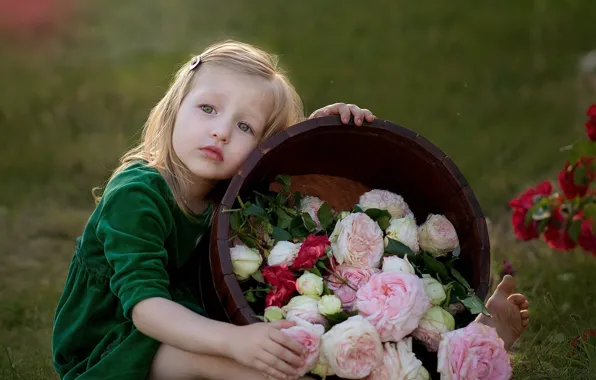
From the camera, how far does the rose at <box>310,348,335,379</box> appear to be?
1917 mm

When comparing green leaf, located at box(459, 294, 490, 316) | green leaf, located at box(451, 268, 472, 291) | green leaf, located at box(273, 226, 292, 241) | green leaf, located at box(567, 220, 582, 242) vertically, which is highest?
green leaf, located at box(567, 220, 582, 242)

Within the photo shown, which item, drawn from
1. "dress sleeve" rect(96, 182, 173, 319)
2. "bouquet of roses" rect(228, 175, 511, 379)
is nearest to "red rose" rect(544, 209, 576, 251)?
"bouquet of roses" rect(228, 175, 511, 379)

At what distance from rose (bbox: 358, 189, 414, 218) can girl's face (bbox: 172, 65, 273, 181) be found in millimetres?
350

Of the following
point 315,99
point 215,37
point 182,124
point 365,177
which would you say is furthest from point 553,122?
point 182,124

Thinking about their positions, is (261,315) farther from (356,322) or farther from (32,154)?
(32,154)

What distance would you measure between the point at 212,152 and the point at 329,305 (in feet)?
1.83

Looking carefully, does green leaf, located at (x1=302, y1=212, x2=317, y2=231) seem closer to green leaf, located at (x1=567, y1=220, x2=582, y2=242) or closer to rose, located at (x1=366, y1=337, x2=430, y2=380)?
rose, located at (x1=366, y1=337, x2=430, y2=380)

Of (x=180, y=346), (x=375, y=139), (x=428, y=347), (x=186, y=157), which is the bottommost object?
(x=180, y=346)

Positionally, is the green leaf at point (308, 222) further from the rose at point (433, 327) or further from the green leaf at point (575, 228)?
the green leaf at point (575, 228)

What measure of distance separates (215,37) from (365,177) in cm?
348

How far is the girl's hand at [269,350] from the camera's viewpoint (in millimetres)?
1831

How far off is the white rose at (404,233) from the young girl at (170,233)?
297 mm

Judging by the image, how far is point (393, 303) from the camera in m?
1.96

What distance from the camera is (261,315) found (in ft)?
6.91
